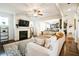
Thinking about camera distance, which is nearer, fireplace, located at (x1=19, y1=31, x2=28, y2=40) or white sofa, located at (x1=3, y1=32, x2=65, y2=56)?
white sofa, located at (x1=3, y1=32, x2=65, y2=56)

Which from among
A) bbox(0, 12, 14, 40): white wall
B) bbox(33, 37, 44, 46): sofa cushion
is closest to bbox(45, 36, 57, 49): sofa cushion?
bbox(33, 37, 44, 46): sofa cushion

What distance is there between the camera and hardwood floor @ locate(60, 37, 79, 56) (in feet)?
7.19

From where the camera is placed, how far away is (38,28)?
2.26 m

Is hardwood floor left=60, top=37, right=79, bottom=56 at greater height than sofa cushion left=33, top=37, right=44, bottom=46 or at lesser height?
lesser

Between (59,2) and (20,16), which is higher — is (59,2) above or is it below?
above

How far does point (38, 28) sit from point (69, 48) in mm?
791

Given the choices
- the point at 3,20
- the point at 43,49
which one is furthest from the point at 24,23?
the point at 43,49

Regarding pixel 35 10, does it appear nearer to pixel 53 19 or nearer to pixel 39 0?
pixel 39 0

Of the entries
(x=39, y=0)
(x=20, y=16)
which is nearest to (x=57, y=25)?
(x=39, y=0)

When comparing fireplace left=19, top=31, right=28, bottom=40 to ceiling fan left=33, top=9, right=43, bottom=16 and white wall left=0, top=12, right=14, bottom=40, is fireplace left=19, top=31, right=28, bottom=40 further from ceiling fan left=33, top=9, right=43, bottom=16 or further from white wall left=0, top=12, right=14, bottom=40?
ceiling fan left=33, top=9, right=43, bottom=16

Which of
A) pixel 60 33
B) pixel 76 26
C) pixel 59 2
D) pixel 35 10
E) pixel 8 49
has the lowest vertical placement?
pixel 8 49

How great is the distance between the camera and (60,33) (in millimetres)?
2207

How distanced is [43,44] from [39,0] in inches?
37.0

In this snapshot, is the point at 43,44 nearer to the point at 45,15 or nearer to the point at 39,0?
the point at 45,15
